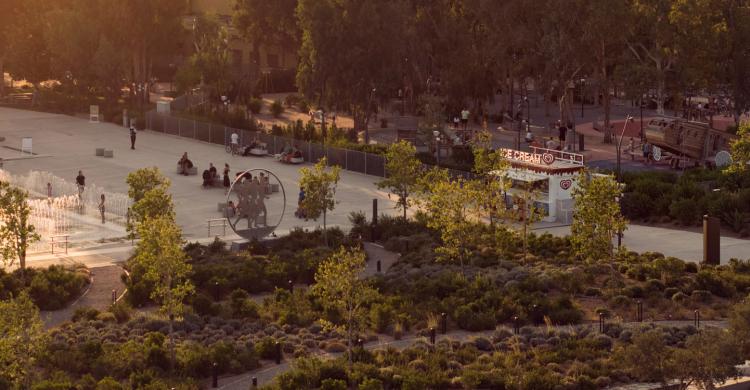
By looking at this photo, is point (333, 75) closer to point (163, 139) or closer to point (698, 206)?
point (163, 139)

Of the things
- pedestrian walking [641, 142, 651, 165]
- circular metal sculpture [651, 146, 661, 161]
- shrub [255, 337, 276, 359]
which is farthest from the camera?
pedestrian walking [641, 142, 651, 165]

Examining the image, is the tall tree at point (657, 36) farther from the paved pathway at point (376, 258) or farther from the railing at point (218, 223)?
the paved pathway at point (376, 258)

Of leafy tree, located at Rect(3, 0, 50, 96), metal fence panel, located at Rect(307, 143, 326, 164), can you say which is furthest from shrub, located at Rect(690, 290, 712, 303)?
leafy tree, located at Rect(3, 0, 50, 96)

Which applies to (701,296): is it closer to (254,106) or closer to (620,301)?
(620,301)

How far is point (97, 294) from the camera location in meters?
52.1

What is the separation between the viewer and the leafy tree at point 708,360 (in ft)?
122

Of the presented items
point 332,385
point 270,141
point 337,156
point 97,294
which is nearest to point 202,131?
point 270,141

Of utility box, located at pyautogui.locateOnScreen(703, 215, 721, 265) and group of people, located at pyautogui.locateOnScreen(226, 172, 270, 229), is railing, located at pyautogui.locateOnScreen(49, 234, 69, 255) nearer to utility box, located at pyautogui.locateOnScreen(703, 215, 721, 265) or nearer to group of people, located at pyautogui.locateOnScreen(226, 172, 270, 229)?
group of people, located at pyautogui.locateOnScreen(226, 172, 270, 229)

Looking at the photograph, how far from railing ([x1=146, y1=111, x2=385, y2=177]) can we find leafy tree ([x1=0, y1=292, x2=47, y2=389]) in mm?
41273

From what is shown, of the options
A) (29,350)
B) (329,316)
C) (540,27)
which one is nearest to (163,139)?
(540,27)

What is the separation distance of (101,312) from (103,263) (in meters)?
8.54

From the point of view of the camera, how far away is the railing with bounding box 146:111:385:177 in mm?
79375

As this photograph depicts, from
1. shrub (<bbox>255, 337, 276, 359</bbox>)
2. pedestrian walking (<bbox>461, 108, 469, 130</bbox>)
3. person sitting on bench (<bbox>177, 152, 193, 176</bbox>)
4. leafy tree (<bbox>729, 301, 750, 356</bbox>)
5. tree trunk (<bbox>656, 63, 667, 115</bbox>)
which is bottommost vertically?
shrub (<bbox>255, 337, 276, 359</bbox>)

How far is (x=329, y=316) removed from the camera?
47.3 meters
